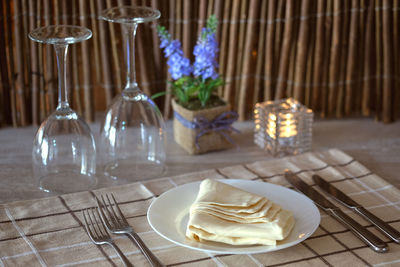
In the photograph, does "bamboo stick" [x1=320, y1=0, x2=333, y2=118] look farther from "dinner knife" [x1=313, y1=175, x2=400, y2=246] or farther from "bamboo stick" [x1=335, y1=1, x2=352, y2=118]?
"dinner knife" [x1=313, y1=175, x2=400, y2=246]

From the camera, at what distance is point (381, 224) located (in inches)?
36.1

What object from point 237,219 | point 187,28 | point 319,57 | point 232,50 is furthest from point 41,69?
point 237,219

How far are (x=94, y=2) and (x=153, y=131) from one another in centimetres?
41

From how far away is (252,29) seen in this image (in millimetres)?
1482

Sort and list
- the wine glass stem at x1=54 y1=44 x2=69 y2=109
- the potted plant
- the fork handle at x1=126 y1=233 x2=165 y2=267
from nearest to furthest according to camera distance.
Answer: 1. the fork handle at x1=126 y1=233 x2=165 y2=267
2. the wine glass stem at x1=54 y1=44 x2=69 y2=109
3. the potted plant

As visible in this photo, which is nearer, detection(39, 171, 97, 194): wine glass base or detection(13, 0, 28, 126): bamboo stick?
detection(39, 171, 97, 194): wine glass base

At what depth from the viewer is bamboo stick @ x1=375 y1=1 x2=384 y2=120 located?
58.5 inches

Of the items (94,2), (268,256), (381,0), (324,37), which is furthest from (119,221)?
(381,0)

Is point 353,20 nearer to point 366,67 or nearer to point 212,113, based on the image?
point 366,67

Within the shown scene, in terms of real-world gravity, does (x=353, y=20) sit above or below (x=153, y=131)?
above

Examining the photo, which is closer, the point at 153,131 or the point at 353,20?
the point at 153,131

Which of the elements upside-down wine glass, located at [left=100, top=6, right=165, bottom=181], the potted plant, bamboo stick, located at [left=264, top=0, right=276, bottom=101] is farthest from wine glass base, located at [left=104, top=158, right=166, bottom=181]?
bamboo stick, located at [left=264, top=0, right=276, bottom=101]

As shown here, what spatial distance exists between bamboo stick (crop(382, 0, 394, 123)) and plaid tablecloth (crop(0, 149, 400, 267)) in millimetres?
406

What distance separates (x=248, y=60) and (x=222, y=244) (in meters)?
0.76
